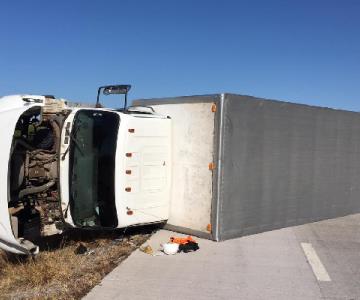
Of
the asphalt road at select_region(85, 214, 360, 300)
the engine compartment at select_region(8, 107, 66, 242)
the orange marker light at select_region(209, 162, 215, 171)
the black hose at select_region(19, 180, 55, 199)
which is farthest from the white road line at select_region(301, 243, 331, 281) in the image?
the black hose at select_region(19, 180, 55, 199)

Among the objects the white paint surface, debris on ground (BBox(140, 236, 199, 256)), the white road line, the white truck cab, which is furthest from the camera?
the white paint surface

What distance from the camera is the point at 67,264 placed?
6.68m

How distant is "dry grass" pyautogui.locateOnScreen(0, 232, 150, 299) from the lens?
18.8ft

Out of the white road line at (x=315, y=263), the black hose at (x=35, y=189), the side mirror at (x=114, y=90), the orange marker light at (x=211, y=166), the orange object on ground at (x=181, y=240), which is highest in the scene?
the side mirror at (x=114, y=90)

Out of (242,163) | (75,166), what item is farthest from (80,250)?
(242,163)

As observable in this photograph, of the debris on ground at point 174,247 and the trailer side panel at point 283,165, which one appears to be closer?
the debris on ground at point 174,247

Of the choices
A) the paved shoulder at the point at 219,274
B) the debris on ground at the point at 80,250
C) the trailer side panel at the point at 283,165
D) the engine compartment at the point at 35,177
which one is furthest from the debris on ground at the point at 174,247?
the engine compartment at the point at 35,177

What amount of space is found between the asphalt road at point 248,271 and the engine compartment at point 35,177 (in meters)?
1.40

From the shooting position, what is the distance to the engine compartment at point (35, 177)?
6922 millimetres

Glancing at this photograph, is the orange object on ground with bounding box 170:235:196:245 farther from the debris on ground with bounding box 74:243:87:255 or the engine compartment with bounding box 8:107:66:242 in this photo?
the engine compartment with bounding box 8:107:66:242

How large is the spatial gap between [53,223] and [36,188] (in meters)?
0.59

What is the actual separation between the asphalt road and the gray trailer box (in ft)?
1.36

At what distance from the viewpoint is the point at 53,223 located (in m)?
7.18

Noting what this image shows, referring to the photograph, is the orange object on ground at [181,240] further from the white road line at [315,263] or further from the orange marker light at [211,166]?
the white road line at [315,263]
